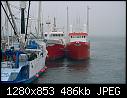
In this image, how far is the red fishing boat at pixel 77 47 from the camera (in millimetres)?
47406

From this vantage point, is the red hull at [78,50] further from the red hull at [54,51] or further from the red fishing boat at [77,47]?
the red hull at [54,51]

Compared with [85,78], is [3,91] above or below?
above

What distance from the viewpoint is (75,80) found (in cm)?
2942

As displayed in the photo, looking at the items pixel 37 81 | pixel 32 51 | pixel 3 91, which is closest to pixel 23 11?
pixel 32 51

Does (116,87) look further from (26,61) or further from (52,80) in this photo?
(52,80)

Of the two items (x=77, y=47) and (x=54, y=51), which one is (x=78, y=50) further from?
(x=54, y=51)

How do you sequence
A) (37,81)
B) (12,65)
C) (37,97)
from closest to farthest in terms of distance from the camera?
1. (37,97)
2. (12,65)
3. (37,81)

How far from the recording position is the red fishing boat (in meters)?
47.4

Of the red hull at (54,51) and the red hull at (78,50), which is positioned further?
the red hull at (78,50)

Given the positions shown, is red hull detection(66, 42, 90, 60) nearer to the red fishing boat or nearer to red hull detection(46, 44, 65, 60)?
the red fishing boat

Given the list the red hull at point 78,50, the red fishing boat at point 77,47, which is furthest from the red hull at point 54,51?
the red fishing boat at point 77,47

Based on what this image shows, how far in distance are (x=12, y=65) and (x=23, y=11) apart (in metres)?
6.38

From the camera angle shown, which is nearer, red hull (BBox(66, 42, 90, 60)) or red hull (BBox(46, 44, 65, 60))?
red hull (BBox(46, 44, 65, 60))

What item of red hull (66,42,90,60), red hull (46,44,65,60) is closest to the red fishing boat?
red hull (66,42,90,60)
